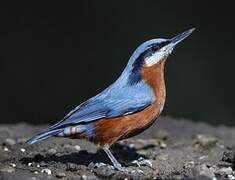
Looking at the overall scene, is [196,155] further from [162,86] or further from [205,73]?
[205,73]

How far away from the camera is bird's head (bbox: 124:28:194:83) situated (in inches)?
336

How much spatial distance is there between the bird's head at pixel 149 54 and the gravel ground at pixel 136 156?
0.94 metres

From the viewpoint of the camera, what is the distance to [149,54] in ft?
28.1

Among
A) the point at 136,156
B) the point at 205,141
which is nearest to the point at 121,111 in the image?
the point at 136,156

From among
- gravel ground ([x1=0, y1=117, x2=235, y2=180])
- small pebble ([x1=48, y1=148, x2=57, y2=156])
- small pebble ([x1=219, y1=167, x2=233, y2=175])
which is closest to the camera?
gravel ground ([x1=0, y1=117, x2=235, y2=180])

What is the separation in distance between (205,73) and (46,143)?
228 inches

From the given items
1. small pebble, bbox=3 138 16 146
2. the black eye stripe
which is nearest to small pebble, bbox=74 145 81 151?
small pebble, bbox=3 138 16 146

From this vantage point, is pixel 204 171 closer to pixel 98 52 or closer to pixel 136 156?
pixel 136 156

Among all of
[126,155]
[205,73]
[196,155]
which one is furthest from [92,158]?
[205,73]

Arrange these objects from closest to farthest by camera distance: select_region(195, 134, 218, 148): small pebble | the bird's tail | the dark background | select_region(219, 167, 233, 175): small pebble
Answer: select_region(219, 167, 233, 175): small pebble
the bird's tail
select_region(195, 134, 218, 148): small pebble
the dark background

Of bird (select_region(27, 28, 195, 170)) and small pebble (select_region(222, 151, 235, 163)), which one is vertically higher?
bird (select_region(27, 28, 195, 170))

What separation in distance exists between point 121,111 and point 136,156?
0.93m

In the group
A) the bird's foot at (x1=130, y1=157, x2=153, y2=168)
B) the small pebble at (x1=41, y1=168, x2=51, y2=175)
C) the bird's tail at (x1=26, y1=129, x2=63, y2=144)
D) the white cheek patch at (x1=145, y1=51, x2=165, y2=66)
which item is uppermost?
the white cheek patch at (x1=145, y1=51, x2=165, y2=66)

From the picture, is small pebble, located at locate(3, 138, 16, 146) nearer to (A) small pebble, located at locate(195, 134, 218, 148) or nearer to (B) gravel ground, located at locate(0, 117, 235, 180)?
(B) gravel ground, located at locate(0, 117, 235, 180)
